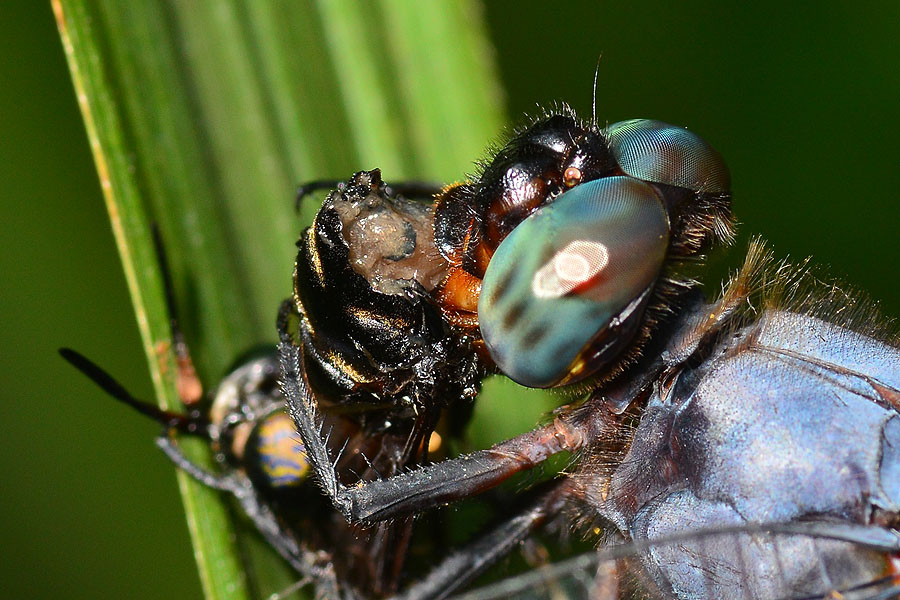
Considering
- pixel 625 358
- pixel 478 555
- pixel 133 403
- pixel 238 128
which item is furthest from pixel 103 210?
pixel 625 358

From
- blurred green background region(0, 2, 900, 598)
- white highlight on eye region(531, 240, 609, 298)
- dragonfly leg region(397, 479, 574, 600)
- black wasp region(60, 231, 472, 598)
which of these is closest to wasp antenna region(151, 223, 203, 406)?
black wasp region(60, 231, 472, 598)

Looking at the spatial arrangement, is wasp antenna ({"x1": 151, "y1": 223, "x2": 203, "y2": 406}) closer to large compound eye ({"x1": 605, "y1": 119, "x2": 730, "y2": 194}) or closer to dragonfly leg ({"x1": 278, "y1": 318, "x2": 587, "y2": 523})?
dragonfly leg ({"x1": 278, "y1": 318, "x2": 587, "y2": 523})

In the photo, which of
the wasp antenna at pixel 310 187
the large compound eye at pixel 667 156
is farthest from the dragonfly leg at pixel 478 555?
the wasp antenna at pixel 310 187

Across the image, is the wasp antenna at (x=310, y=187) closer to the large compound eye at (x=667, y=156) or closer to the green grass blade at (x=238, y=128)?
the green grass blade at (x=238, y=128)

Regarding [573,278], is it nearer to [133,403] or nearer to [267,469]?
[267,469]

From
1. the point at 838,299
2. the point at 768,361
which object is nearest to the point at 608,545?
the point at 768,361

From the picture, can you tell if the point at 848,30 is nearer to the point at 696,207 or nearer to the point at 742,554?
the point at 696,207
